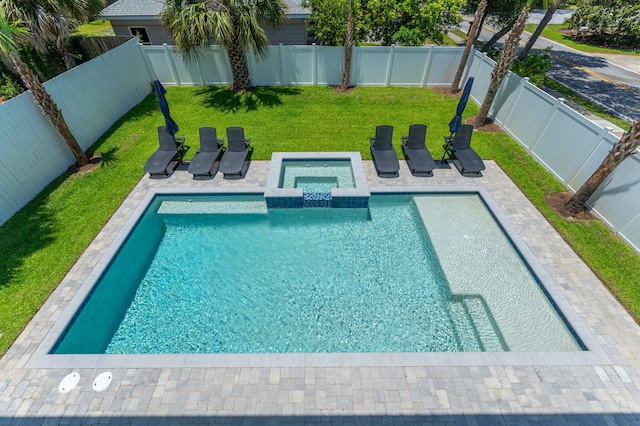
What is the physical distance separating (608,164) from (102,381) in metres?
12.8

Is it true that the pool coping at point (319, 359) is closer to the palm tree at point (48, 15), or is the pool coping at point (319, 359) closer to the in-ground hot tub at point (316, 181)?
the in-ground hot tub at point (316, 181)

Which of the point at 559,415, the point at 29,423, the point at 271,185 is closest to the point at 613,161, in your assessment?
the point at 559,415

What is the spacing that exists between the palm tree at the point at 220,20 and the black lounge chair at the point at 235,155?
444 cm

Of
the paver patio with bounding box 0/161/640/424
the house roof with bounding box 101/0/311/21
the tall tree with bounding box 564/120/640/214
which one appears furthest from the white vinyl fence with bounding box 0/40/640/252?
the paver patio with bounding box 0/161/640/424

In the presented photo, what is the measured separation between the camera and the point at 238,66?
49.8 feet

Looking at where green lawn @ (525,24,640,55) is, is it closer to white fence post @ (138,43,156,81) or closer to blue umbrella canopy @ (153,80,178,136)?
blue umbrella canopy @ (153,80,178,136)

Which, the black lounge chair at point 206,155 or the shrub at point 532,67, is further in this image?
the shrub at point 532,67

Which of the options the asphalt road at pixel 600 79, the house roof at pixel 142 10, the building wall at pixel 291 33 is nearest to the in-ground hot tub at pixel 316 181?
the house roof at pixel 142 10

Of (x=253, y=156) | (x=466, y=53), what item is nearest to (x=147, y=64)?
(x=253, y=156)

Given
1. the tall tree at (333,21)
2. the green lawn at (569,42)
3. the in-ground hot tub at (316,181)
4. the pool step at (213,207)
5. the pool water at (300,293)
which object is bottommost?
the pool water at (300,293)

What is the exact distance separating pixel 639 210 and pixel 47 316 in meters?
14.7

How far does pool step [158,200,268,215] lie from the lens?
9461 mm

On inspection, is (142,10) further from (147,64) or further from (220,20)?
(220,20)

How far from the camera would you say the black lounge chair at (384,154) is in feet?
33.7
